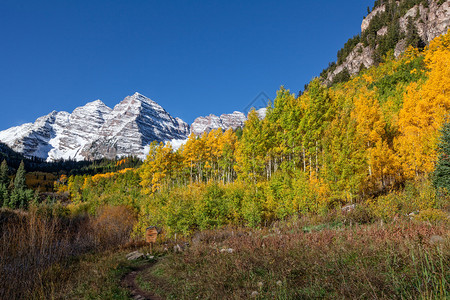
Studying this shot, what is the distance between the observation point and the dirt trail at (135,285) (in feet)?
24.7

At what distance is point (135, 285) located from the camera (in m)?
8.84

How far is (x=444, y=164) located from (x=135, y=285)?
1576cm

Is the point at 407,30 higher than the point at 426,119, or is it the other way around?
the point at 407,30

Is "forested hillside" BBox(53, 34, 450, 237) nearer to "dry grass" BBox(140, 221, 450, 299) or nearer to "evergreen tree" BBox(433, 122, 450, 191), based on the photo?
"evergreen tree" BBox(433, 122, 450, 191)

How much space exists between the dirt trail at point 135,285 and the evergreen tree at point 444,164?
1449cm

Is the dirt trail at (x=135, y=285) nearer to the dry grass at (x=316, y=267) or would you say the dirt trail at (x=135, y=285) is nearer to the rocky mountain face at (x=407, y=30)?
the dry grass at (x=316, y=267)

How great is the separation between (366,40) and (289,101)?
89.4 meters

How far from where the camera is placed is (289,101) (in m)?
24.5

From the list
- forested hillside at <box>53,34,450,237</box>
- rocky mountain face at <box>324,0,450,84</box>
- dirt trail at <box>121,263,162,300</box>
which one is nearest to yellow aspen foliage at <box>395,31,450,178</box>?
forested hillside at <box>53,34,450,237</box>

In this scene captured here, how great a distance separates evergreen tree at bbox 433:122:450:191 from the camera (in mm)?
12109

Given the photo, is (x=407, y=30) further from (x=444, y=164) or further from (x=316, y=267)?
(x=316, y=267)

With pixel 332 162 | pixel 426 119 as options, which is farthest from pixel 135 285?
pixel 426 119

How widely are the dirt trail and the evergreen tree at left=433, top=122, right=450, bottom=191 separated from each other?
14.5 metres

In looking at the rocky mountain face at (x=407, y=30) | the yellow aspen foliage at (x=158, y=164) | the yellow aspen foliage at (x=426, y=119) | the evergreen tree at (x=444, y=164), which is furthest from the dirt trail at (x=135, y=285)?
the rocky mountain face at (x=407, y=30)
